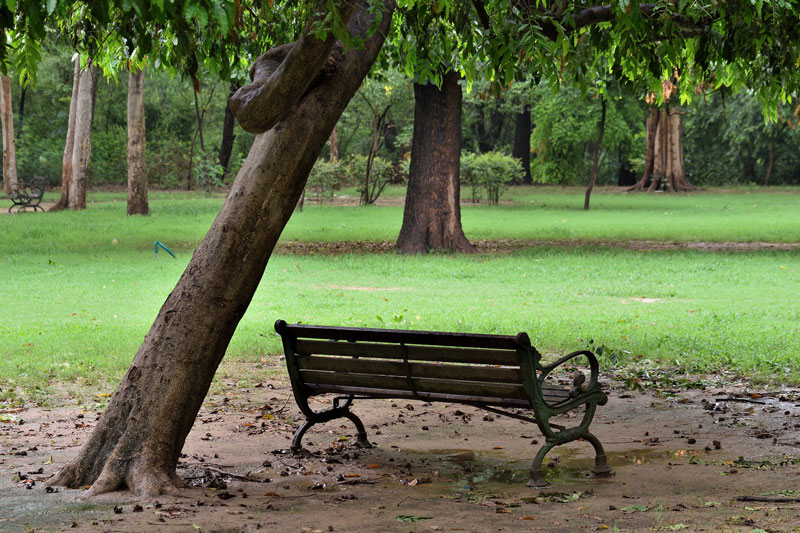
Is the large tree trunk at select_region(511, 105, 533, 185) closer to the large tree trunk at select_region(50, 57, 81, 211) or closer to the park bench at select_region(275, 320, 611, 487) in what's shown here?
the large tree trunk at select_region(50, 57, 81, 211)

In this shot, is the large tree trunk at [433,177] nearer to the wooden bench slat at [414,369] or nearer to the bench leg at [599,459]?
the wooden bench slat at [414,369]

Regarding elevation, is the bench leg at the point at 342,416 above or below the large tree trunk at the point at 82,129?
below

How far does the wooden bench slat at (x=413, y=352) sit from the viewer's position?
18.8 feet

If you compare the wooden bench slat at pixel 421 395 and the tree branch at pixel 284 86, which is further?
the wooden bench slat at pixel 421 395

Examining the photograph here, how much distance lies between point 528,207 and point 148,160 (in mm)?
21092

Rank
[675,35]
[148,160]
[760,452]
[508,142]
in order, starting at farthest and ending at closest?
[508,142] → [148,160] → [675,35] → [760,452]

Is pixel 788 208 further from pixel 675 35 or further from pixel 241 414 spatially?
pixel 241 414

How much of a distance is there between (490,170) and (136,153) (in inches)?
544

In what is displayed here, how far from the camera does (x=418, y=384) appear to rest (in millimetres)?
6133

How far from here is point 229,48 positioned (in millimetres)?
9906

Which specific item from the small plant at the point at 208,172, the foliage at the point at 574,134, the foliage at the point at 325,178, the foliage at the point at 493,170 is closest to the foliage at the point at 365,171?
the foliage at the point at 325,178

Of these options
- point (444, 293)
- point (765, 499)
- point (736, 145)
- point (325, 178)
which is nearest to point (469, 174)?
point (325, 178)

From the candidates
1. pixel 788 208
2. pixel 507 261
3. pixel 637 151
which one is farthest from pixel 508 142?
pixel 507 261

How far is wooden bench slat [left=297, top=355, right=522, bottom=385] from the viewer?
582 cm
